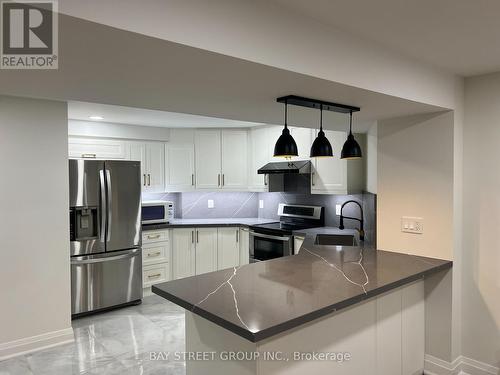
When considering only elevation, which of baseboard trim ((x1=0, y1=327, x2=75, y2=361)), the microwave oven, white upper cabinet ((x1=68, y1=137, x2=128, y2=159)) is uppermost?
white upper cabinet ((x1=68, y1=137, x2=128, y2=159))

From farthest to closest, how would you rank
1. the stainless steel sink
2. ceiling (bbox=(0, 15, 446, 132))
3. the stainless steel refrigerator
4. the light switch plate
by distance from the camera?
the light switch plate
the stainless steel refrigerator
the stainless steel sink
ceiling (bbox=(0, 15, 446, 132))

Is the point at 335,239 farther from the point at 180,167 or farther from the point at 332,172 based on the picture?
the point at 180,167

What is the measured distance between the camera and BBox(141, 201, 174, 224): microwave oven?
14.8ft

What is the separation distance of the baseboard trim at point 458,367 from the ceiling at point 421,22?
2.12 m

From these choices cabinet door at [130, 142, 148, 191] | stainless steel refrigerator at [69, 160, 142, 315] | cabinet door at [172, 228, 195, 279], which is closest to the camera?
stainless steel refrigerator at [69, 160, 142, 315]

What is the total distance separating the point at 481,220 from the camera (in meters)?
2.51

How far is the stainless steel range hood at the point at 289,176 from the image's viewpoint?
420 cm

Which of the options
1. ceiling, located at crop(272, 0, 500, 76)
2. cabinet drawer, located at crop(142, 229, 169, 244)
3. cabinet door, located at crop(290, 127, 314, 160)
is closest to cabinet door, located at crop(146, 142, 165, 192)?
cabinet drawer, located at crop(142, 229, 169, 244)

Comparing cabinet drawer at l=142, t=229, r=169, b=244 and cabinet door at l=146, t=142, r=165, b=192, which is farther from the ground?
cabinet door at l=146, t=142, r=165, b=192

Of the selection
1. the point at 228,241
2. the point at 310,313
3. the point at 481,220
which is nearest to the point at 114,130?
the point at 228,241

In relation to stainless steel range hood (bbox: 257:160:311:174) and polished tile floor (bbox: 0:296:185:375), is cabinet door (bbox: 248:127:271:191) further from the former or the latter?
polished tile floor (bbox: 0:296:185:375)

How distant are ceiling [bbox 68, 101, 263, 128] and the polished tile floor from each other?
217cm

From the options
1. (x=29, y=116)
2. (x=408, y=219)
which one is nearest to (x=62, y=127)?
(x=29, y=116)

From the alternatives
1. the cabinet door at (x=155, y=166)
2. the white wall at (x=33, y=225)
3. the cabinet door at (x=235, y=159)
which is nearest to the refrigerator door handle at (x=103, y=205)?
the white wall at (x=33, y=225)
